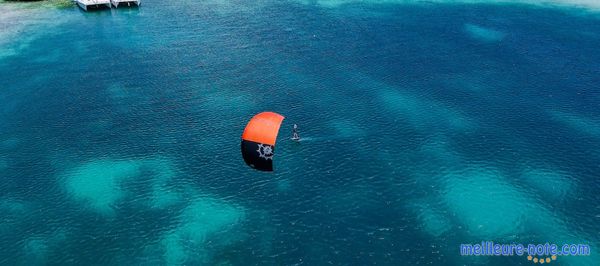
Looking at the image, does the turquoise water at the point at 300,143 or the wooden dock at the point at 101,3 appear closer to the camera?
the turquoise water at the point at 300,143

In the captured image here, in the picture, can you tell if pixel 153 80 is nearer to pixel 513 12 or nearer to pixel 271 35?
pixel 271 35

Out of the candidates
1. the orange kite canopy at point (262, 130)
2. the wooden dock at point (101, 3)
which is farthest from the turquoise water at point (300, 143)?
the wooden dock at point (101, 3)

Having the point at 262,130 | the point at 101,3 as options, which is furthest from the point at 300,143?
the point at 101,3

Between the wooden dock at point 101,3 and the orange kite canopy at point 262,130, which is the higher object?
the wooden dock at point 101,3

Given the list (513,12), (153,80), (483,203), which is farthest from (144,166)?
(513,12)

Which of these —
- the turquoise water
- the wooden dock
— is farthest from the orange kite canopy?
the wooden dock

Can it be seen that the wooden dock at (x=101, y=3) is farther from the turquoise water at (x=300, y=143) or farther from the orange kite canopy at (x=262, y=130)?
the orange kite canopy at (x=262, y=130)

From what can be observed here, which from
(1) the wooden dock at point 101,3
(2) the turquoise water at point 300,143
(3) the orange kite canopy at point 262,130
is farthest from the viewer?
(1) the wooden dock at point 101,3

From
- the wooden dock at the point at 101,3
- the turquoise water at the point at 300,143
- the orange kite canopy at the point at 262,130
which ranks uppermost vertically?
the wooden dock at the point at 101,3
